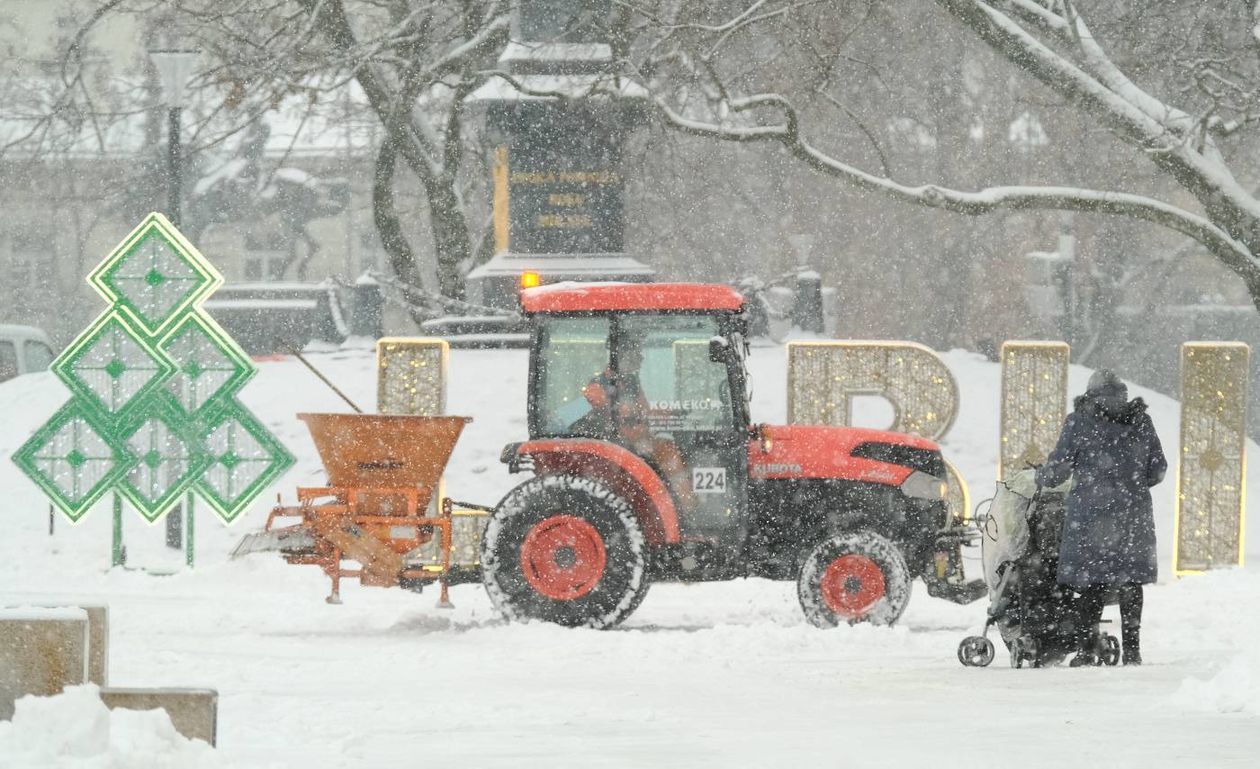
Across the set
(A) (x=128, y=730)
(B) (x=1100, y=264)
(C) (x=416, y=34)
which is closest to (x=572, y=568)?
(A) (x=128, y=730)

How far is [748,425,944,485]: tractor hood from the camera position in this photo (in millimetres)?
12492

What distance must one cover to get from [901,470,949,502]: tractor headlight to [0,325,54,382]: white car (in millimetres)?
23041

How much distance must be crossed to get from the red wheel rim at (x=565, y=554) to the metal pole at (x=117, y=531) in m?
5.24

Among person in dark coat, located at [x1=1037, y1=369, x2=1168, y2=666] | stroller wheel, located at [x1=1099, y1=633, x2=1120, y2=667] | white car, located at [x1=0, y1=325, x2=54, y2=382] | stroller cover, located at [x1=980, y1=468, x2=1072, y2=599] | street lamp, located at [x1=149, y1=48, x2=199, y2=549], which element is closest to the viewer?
person in dark coat, located at [x1=1037, y1=369, x2=1168, y2=666]

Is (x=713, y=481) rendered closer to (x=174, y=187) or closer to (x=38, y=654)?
(x=38, y=654)

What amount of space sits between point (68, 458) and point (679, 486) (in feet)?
20.4

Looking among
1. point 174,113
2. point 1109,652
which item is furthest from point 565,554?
point 174,113

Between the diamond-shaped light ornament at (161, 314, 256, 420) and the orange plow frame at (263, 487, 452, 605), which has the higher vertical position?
the diamond-shaped light ornament at (161, 314, 256, 420)

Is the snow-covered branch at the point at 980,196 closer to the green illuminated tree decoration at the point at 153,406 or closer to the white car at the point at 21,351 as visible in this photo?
the green illuminated tree decoration at the point at 153,406

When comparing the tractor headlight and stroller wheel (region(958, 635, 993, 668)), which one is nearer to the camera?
stroller wheel (region(958, 635, 993, 668))

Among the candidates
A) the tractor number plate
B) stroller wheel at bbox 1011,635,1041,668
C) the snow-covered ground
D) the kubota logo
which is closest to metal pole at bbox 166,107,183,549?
the snow-covered ground

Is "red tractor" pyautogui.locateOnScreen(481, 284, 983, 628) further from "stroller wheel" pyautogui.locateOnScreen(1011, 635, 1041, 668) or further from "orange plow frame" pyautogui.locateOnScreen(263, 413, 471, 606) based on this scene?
"stroller wheel" pyautogui.locateOnScreen(1011, 635, 1041, 668)

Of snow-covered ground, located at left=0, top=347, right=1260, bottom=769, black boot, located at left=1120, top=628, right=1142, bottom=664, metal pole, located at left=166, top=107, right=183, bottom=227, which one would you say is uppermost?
metal pole, located at left=166, top=107, right=183, bottom=227

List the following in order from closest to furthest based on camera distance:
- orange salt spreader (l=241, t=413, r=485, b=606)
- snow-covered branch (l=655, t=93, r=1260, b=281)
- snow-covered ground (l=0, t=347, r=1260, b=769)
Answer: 1. snow-covered ground (l=0, t=347, r=1260, b=769)
2. orange salt spreader (l=241, t=413, r=485, b=606)
3. snow-covered branch (l=655, t=93, r=1260, b=281)
